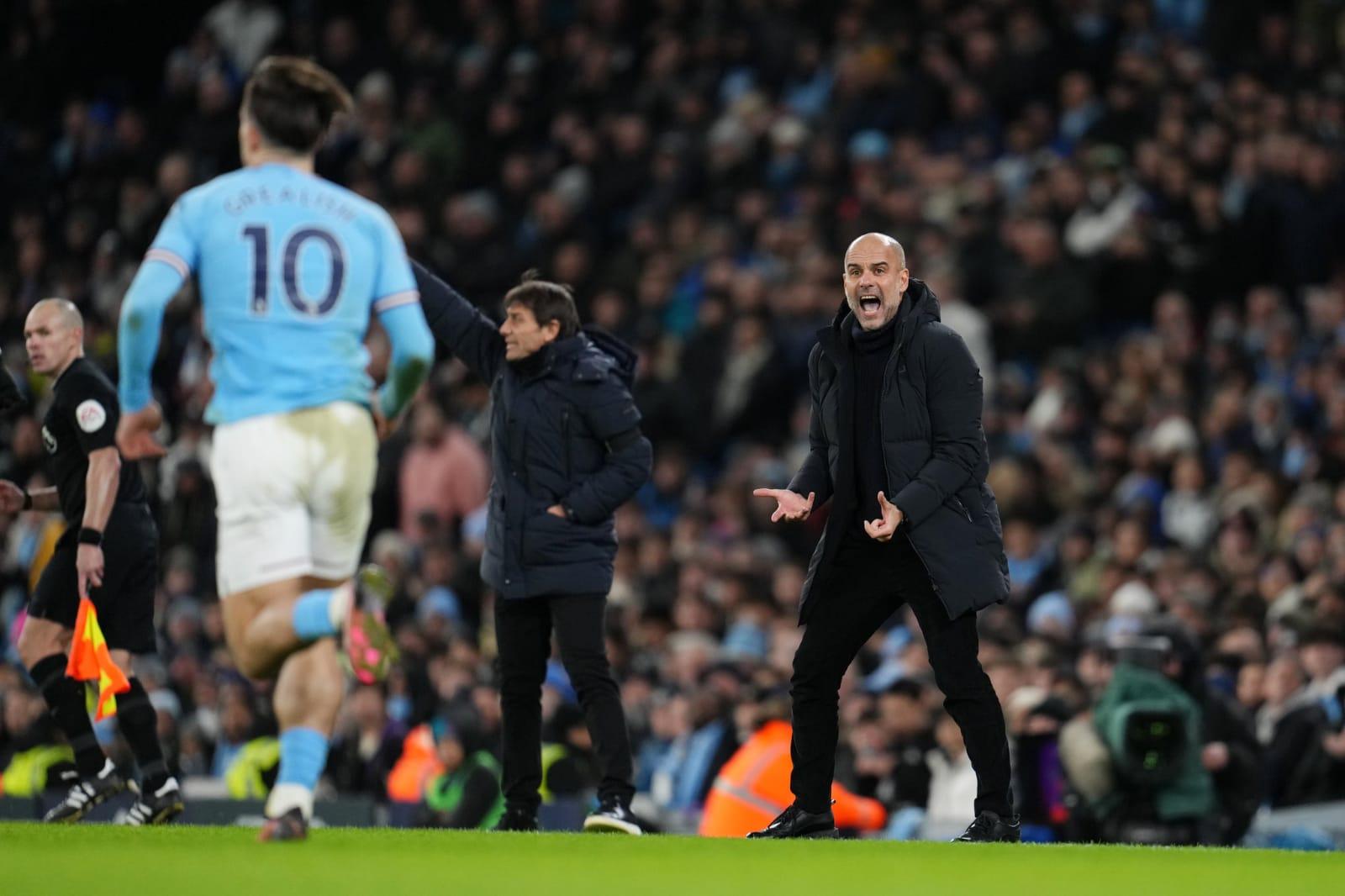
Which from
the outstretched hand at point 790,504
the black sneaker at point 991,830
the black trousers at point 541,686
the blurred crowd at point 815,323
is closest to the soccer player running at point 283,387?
the outstretched hand at point 790,504

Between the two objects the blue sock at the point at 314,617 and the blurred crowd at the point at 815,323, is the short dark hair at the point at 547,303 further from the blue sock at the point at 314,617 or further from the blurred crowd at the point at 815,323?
the blurred crowd at the point at 815,323

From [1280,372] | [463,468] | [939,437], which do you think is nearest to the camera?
[939,437]

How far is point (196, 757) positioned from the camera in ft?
55.6

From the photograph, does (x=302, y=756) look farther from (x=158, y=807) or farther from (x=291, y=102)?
(x=158, y=807)

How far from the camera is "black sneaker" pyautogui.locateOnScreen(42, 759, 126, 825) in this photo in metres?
9.27

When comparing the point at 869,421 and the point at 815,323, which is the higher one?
the point at 815,323

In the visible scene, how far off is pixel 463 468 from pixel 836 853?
37.9 feet

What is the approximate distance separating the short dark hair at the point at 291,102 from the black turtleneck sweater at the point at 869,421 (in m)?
2.33

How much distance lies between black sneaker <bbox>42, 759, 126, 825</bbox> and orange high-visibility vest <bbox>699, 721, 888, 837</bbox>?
3.23 meters

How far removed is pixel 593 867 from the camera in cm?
645

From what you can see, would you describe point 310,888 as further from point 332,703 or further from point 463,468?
point 463,468

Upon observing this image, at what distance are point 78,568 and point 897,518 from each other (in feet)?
10.3

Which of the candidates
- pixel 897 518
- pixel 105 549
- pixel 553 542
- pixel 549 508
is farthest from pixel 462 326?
pixel 897 518

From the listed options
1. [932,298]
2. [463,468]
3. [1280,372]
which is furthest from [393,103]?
[932,298]
